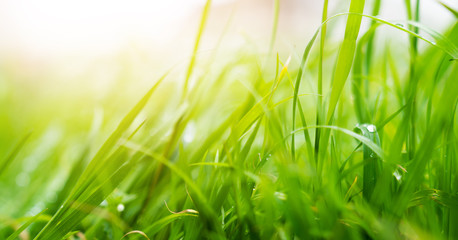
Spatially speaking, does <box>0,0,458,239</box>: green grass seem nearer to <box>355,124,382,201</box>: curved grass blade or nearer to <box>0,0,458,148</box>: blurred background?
<box>355,124,382,201</box>: curved grass blade

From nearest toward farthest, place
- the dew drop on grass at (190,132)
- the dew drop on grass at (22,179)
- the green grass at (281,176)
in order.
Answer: the green grass at (281,176)
the dew drop on grass at (190,132)
the dew drop on grass at (22,179)

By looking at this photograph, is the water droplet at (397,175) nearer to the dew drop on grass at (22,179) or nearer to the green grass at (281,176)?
the green grass at (281,176)

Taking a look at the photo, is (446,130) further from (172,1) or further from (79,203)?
(172,1)

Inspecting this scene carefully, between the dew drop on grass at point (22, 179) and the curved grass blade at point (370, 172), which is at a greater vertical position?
the curved grass blade at point (370, 172)

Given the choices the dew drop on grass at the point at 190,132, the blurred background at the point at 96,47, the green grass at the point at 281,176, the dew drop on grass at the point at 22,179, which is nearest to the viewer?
the green grass at the point at 281,176

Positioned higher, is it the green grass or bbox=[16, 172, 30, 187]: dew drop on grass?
the green grass

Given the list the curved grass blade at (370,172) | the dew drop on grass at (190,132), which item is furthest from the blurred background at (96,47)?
the curved grass blade at (370,172)

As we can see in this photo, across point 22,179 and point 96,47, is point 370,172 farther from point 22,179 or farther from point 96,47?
point 96,47

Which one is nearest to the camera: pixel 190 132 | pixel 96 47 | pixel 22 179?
pixel 190 132

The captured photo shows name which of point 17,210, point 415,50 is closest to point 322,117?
point 415,50

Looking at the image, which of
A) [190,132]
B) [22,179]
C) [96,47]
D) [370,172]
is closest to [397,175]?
[370,172]

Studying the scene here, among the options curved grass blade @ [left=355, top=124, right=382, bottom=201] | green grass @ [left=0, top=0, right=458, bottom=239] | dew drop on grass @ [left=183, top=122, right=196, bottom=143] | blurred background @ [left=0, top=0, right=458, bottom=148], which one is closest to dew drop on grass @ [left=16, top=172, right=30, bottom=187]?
green grass @ [left=0, top=0, right=458, bottom=239]
